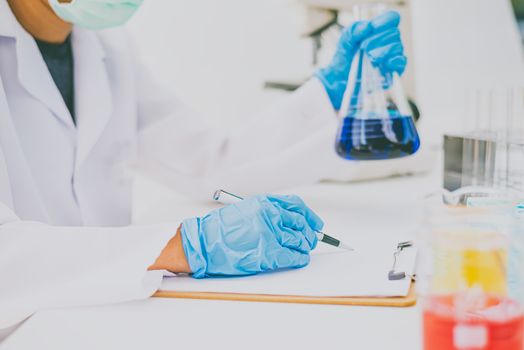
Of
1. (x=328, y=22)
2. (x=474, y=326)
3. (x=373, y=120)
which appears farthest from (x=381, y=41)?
(x=474, y=326)

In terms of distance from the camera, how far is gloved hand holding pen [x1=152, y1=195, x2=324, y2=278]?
953mm

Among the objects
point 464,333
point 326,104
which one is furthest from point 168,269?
point 326,104

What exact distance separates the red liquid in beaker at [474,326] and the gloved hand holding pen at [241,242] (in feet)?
1.18

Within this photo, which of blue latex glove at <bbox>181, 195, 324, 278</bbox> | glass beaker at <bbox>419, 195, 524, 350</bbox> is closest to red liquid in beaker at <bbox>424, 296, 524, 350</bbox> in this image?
glass beaker at <bbox>419, 195, 524, 350</bbox>

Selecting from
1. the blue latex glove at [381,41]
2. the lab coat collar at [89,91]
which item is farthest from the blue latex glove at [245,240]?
the lab coat collar at [89,91]

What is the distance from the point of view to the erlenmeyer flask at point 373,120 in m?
1.21

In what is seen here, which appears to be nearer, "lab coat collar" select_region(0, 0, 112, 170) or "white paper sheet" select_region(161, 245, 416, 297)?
"white paper sheet" select_region(161, 245, 416, 297)

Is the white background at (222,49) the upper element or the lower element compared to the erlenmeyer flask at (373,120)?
upper

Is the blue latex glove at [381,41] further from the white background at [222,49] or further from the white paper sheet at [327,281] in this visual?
the white background at [222,49]

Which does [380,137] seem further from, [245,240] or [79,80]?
[79,80]

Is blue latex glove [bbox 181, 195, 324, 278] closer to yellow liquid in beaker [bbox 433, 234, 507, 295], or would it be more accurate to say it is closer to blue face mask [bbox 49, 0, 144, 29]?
yellow liquid in beaker [bbox 433, 234, 507, 295]

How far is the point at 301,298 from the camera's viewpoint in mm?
868

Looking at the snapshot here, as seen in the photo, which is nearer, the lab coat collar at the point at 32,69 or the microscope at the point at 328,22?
the lab coat collar at the point at 32,69

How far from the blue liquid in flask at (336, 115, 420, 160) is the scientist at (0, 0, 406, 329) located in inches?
5.2
